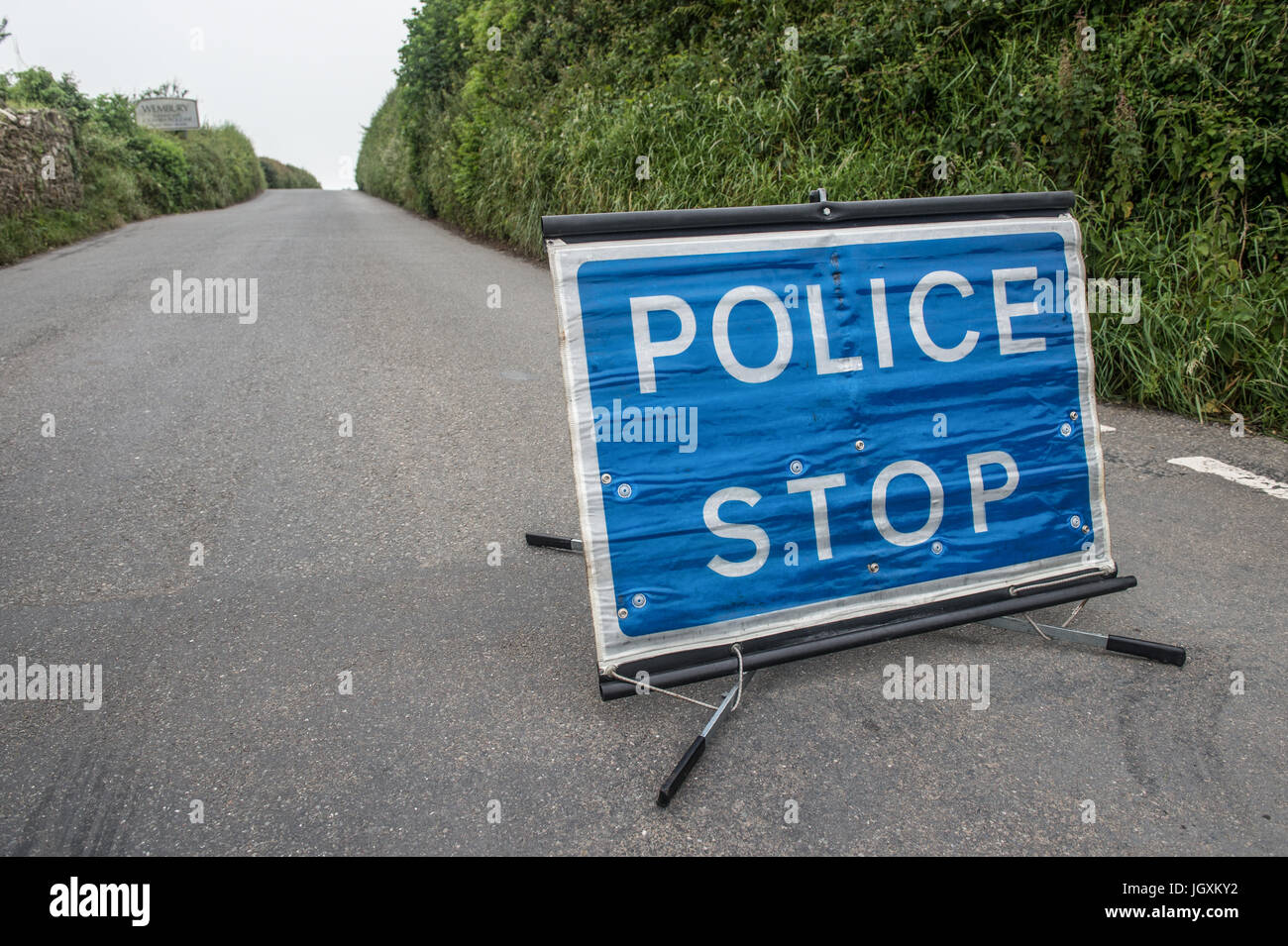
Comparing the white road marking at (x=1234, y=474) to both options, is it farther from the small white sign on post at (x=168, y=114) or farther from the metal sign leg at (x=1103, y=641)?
the small white sign on post at (x=168, y=114)

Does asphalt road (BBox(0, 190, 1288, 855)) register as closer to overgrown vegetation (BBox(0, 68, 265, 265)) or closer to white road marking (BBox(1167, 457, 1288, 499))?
white road marking (BBox(1167, 457, 1288, 499))

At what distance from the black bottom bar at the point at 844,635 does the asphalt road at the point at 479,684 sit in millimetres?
143

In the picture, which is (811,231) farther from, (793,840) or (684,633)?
(793,840)

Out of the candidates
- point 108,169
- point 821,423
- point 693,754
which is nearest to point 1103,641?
point 821,423

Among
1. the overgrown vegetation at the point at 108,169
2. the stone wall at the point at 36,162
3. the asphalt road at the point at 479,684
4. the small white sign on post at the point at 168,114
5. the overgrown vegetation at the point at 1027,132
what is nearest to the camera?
the asphalt road at the point at 479,684

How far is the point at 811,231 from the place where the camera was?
269 centimetres

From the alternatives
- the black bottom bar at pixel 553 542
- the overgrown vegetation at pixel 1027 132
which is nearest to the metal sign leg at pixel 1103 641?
the black bottom bar at pixel 553 542

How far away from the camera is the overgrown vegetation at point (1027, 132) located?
5492mm

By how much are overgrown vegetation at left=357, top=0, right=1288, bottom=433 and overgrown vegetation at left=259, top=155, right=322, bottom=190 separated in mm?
48295

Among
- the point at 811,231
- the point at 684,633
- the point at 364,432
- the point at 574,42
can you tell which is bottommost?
the point at 684,633

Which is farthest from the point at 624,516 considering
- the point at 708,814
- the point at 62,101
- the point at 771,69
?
the point at 62,101

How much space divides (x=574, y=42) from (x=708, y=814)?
1446 cm

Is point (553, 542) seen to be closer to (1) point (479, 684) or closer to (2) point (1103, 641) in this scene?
(1) point (479, 684)
